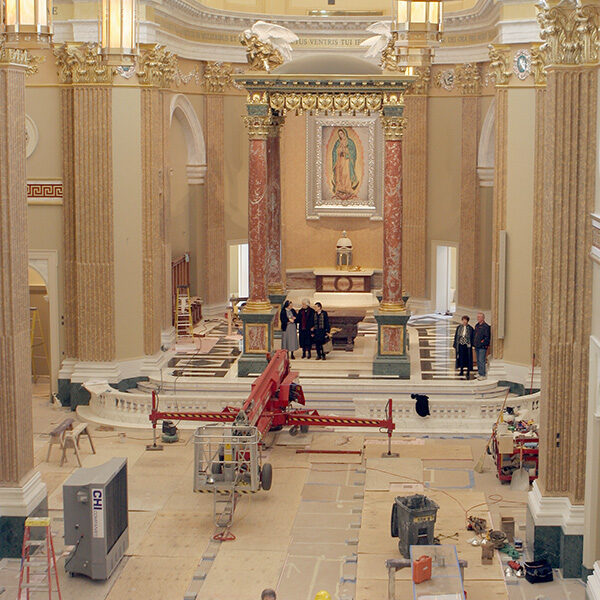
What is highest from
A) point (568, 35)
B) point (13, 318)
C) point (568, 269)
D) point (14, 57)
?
point (568, 35)

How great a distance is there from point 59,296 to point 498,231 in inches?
310

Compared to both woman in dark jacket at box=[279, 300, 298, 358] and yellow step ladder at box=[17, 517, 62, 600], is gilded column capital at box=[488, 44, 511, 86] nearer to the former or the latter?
woman in dark jacket at box=[279, 300, 298, 358]

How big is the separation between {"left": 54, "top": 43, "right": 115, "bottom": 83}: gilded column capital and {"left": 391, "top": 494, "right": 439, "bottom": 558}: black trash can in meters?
10.3

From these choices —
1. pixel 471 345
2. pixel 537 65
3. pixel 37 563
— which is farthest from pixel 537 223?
pixel 37 563

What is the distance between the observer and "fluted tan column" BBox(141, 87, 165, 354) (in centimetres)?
2198

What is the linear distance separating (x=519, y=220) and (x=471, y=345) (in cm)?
234

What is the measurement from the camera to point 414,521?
46.2 ft

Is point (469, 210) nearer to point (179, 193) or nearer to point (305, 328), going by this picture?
point (305, 328)

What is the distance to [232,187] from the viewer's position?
28.8 metres

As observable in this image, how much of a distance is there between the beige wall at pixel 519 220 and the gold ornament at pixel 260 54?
4126 mm

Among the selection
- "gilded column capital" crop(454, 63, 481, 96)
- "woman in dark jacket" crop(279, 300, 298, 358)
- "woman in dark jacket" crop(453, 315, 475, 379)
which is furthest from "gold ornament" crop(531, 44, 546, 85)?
"woman in dark jacket" crop(279, 300, 298, 358)

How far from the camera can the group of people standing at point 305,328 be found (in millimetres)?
22922

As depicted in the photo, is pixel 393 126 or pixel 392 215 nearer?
pixel 393 126

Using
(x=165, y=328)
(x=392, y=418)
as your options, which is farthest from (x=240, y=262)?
(x=392, y=418)
